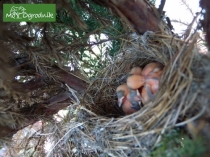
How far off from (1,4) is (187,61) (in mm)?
401

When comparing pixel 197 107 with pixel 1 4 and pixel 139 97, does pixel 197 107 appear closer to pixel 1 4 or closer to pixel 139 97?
pixel 139 97

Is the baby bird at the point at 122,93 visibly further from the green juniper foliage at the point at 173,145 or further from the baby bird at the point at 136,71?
the green juniper foliage at the point at 173,145

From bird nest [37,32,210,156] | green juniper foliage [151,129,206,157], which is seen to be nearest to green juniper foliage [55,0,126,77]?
bird nest [37,32,210,156]

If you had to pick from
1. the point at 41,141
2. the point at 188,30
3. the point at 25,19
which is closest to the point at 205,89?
the point at 188,30

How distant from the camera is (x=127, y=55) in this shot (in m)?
0.75

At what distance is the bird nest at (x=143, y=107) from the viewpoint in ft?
1.59

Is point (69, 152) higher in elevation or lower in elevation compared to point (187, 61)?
lower

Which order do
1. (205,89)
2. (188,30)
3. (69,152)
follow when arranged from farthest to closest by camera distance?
(69,152) → (188,30) → (205,89)

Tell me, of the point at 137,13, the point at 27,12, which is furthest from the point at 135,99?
the point at 27,12

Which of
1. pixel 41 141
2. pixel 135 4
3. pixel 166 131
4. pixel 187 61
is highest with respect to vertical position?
pixel 135 4

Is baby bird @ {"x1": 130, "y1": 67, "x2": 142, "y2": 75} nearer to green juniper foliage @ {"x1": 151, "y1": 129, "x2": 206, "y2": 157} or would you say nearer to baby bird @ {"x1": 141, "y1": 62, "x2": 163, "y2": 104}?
baby bird @ {"x1": 141, "y1": 62, "x2": 163, "y2": 104}

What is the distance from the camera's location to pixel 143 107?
57 cm

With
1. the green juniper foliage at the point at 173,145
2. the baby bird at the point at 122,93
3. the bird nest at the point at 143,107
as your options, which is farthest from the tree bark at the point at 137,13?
the green juniper foliage at the point at 173,145

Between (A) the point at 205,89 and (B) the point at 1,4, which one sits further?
(B) the point at 1,4
